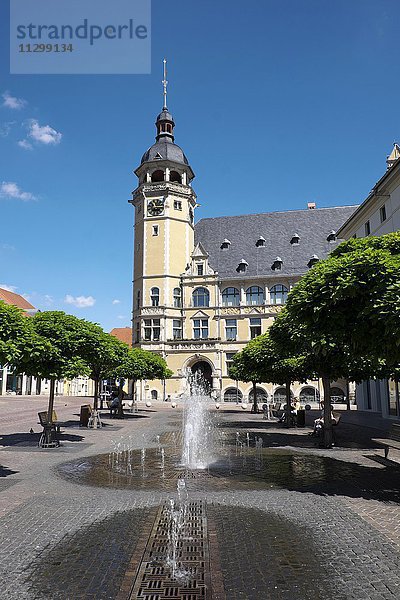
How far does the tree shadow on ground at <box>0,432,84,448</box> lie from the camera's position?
16547 mm

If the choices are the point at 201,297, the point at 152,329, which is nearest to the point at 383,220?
the point at 201,297

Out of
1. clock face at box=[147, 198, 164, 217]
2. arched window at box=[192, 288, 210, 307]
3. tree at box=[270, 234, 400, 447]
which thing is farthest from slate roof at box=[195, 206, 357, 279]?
tree at box=[270, 234, 400, 447]

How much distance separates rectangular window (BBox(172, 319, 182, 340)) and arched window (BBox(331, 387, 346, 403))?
19898mm

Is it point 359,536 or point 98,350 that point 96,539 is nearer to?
point 359,536

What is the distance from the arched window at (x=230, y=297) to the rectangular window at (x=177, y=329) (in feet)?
20.6

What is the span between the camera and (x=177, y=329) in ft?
192

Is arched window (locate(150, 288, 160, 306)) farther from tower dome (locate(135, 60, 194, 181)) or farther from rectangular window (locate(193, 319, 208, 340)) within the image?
tower dome (locate(135, 60, 194, 181))

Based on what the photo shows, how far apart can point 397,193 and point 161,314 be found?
35.2 metres

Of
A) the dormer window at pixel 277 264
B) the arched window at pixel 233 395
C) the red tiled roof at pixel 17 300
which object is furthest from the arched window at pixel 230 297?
the red tiled roof at pixel 17 300

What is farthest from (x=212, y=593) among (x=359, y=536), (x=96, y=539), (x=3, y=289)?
(x=3, y=289)

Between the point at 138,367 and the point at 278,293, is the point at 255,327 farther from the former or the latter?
the point at 138,367

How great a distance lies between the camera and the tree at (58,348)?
15.0 metres

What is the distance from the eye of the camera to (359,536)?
696cm

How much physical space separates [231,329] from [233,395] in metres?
8.23
